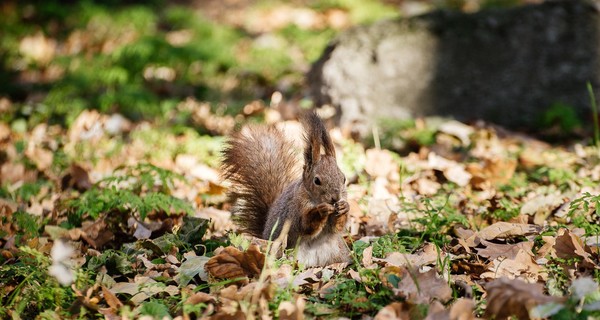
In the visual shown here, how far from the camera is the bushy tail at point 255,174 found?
3174 millimetres

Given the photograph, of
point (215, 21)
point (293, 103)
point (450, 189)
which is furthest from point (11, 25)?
point (450, 189)

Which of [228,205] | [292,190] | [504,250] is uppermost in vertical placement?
[228,205]

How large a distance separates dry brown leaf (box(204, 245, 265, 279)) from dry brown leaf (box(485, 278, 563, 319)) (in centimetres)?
85

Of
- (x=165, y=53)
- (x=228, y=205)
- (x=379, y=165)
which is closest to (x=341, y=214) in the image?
(x=228, y=205)

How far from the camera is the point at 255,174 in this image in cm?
319

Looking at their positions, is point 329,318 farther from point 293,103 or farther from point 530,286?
point 293,103

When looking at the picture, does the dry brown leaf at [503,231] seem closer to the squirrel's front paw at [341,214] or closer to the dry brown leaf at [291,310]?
the squirrel's front paw at [341,214]

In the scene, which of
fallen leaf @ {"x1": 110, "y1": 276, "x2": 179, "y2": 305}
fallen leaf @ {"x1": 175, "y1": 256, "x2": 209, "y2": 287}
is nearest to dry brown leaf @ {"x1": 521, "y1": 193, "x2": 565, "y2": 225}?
fallen leaf @ {"x1": 175, "y1": 256, "x2": 209, "y2": 287}

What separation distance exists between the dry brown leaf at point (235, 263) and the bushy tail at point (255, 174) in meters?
0.68

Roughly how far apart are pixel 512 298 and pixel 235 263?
Answer: 1015 millimetres

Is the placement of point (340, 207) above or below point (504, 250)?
above

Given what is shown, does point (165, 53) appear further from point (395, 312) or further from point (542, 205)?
point (395, 312)

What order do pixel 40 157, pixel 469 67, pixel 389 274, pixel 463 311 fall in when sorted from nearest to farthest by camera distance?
pixel 463 311 < pixel 389 274 < pixel 40 157 < pixel 469 67

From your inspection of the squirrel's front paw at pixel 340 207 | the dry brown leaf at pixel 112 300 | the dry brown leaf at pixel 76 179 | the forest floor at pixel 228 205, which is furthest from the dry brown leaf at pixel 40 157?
the squirrel's front paw at pixel 340 207
